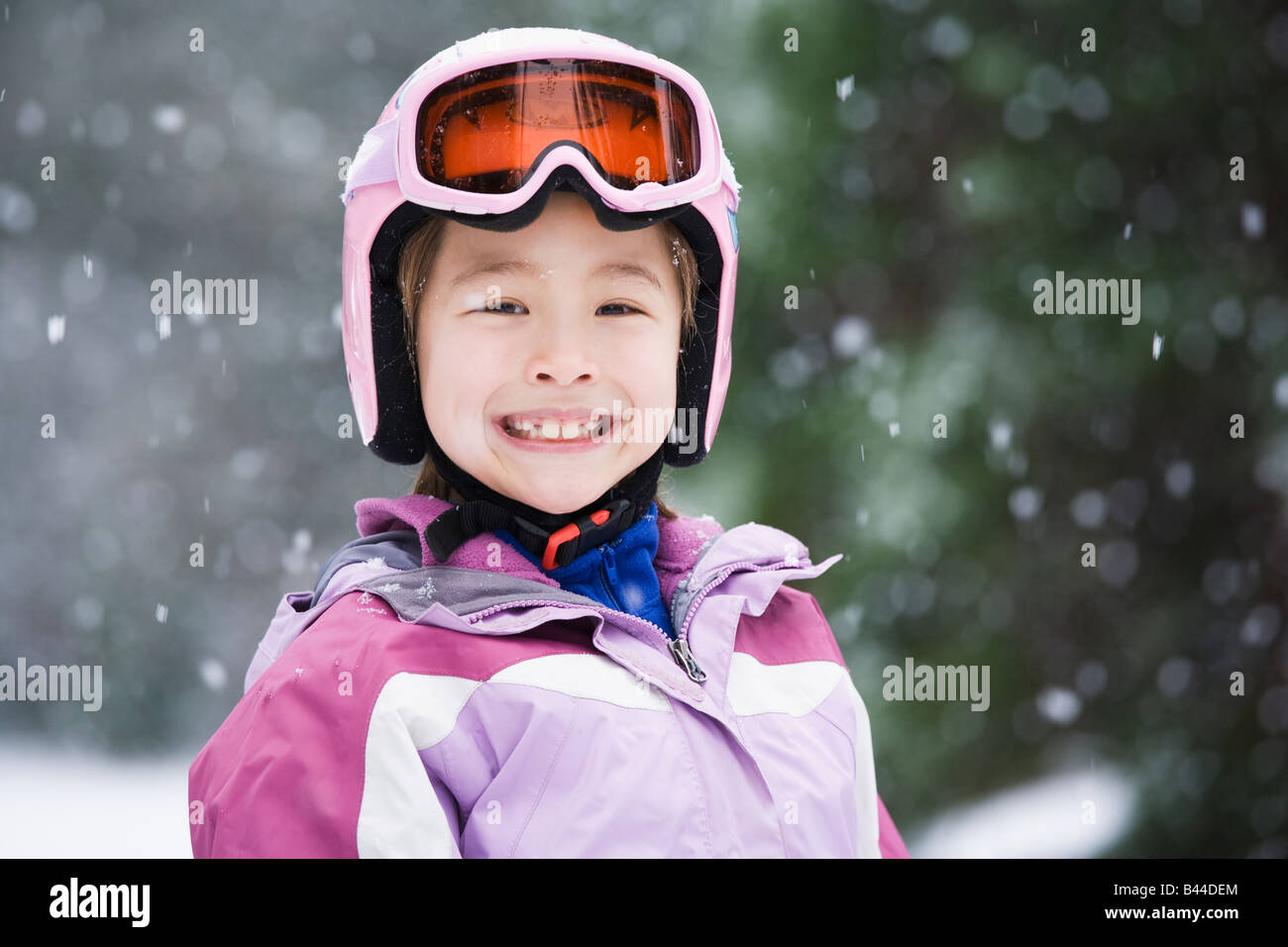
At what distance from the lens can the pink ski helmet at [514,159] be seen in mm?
1295

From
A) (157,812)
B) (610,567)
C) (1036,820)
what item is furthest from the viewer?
(1036,820)

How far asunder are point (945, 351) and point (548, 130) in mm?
2201

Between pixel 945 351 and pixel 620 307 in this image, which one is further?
pixel 945 351

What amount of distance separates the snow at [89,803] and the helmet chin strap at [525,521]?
156 cm

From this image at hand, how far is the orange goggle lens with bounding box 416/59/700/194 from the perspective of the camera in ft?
4.39

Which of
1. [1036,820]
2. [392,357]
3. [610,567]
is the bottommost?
[1036,820]

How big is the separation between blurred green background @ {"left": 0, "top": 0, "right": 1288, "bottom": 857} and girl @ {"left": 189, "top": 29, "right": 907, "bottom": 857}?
176 centimetres

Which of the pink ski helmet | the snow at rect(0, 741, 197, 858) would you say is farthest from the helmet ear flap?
the snow at rect(0, 741, 197, 858)

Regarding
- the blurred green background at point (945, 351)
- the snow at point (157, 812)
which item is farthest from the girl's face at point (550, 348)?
the blurred green background at point (945, 351)

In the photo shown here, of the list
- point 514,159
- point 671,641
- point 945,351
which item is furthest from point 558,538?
point 945,351

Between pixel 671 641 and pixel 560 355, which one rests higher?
pixel 560 355

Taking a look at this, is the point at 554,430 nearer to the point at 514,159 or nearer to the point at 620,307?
the point at 620,307

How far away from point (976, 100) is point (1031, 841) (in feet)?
7.23

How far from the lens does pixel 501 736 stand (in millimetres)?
1189
